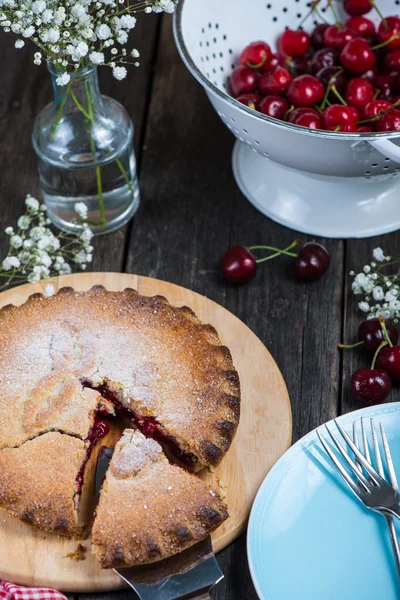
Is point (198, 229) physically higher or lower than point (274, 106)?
lower

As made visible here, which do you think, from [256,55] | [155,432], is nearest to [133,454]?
[155,432]

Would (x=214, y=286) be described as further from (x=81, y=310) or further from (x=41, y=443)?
(x=41, y=443)

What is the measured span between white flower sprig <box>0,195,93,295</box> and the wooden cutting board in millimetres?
80

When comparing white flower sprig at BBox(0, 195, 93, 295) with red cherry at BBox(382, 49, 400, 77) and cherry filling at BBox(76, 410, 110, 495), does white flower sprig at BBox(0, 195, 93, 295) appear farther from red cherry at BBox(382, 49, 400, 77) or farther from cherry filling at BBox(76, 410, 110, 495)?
red cherry at BBox(382, 49, 400, 77)

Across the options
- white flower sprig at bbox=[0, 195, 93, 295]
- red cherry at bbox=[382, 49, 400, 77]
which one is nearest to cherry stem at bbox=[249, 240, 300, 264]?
white flower sprig at bbox=[0, 195, 93, 295]

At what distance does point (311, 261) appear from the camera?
8.84ft

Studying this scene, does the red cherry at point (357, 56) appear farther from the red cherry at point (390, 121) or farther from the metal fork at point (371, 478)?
the metal fork at point (371, 478)

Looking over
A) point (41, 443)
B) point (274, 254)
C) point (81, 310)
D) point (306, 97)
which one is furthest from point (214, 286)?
point (41, 443)

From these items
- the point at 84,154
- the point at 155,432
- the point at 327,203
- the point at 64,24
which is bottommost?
the point at 155,432

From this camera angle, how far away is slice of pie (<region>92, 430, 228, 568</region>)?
6.50ft

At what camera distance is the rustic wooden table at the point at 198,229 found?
255 centimetres

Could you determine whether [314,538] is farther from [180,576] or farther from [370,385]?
[370,385]

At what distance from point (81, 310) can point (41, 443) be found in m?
0.46

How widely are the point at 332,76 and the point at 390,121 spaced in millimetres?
340
